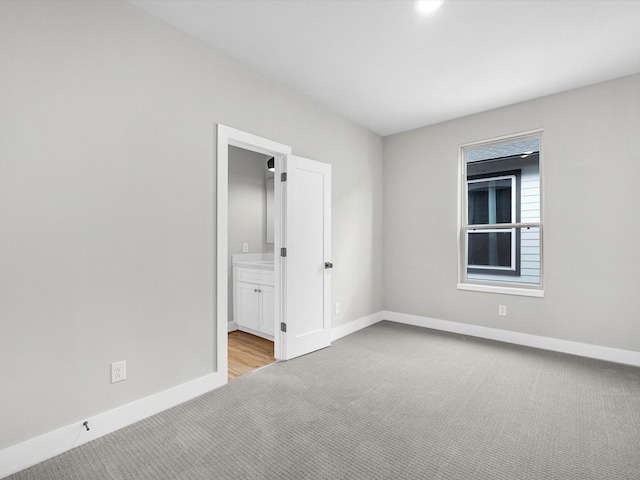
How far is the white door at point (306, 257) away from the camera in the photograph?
315cm

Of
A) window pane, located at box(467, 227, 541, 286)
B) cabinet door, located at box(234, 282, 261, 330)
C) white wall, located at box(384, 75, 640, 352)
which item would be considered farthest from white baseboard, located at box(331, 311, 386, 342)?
window pane, located at box(467, 227, 541, 286)

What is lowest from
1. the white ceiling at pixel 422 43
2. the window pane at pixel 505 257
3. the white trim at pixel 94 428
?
the white trim at pixel 94 428

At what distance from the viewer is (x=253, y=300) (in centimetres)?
395

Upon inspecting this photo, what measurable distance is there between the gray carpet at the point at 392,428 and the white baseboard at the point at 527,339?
0.18 meters

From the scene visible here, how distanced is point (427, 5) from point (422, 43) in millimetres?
440

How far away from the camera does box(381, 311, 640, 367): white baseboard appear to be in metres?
3.04

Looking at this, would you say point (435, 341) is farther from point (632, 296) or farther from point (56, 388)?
point (56, 388)

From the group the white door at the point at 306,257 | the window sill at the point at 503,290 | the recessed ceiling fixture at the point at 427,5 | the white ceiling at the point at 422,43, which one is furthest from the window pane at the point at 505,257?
the recessed ceiling fixture at the point at 427,5

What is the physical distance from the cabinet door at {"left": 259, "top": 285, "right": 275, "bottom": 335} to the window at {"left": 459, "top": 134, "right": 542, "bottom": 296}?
234 centimetres

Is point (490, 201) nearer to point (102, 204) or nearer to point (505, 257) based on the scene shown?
point (505, 257)

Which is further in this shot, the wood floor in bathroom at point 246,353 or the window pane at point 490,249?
the window pane at point 490,249

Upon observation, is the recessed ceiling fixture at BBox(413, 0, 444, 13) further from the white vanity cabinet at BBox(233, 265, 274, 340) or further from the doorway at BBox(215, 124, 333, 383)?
the white vanity cabinet at BBox(233, 265, 274, 340)

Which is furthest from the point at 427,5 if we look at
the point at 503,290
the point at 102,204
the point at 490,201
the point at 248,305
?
the point at 248,305

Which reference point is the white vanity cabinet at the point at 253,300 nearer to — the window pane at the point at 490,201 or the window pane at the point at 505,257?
the window pane at the point at 505,257
